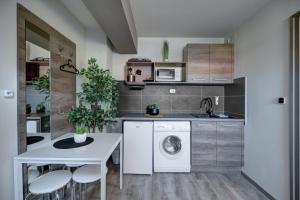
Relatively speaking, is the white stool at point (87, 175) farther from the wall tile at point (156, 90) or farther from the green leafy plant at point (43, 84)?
the wall tile at point (156, 90)

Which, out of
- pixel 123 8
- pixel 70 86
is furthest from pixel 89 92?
pixel 123 8

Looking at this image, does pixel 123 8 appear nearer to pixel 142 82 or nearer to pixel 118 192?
pixel 142 82

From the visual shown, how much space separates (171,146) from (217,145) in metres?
0.78

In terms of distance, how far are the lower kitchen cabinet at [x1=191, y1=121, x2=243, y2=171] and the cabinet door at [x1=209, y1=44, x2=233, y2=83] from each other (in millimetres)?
863

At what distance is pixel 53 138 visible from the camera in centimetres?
201

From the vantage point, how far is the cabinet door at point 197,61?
3018 millimetres

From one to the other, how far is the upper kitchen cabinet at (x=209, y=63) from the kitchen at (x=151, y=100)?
0.02m

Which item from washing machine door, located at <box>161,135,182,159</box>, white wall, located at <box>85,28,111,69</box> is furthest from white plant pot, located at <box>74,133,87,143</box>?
white wall, located at <box>85,28,111,69</box>

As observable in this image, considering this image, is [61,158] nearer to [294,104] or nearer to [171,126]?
[171,126]

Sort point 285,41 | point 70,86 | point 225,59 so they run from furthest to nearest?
point 225,59, point 70,86, point 285,41

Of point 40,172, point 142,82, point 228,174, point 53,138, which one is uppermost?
point 142,82

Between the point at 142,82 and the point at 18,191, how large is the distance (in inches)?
91.4

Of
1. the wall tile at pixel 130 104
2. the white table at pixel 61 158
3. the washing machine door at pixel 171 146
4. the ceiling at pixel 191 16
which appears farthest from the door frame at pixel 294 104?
the wall tile at pixel 130 104

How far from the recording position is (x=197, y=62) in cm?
302
